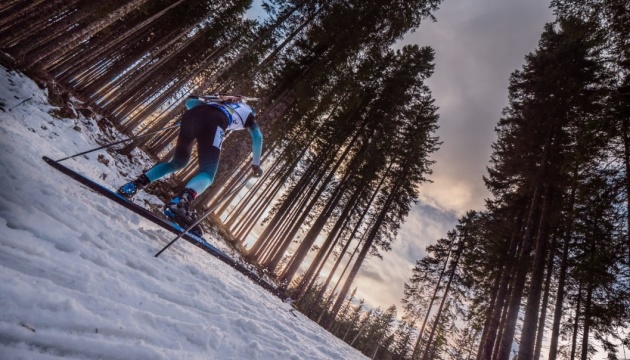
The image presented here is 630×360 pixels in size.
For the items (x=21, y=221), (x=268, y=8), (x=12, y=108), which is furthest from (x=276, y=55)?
(x=21, y=221)

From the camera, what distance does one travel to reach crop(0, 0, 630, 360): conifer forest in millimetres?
7859

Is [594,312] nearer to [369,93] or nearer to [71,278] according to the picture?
[71,278]

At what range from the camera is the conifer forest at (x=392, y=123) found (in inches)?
309

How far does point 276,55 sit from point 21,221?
14.1 m

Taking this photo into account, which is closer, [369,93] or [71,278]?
[71,278]

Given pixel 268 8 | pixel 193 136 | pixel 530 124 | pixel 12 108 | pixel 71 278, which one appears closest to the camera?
pixel 71 278

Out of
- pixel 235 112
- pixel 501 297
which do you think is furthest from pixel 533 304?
pixel 235 112

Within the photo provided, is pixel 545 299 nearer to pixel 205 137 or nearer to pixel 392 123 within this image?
pixel 392 123

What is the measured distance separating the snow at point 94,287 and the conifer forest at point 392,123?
187 centimetres

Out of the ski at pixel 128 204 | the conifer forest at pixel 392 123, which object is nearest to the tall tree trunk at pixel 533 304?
the conifer forest at pixel 392 123

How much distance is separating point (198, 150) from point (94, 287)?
2.51m

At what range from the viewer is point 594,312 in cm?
686

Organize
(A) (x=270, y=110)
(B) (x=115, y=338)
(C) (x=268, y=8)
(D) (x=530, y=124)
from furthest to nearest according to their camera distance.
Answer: (C) (x=268, y=8)
(A) (x=270, y=110)
(D) (x=530, y=124)
(B) (x=115, y=338)

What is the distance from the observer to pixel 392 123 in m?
17.5
